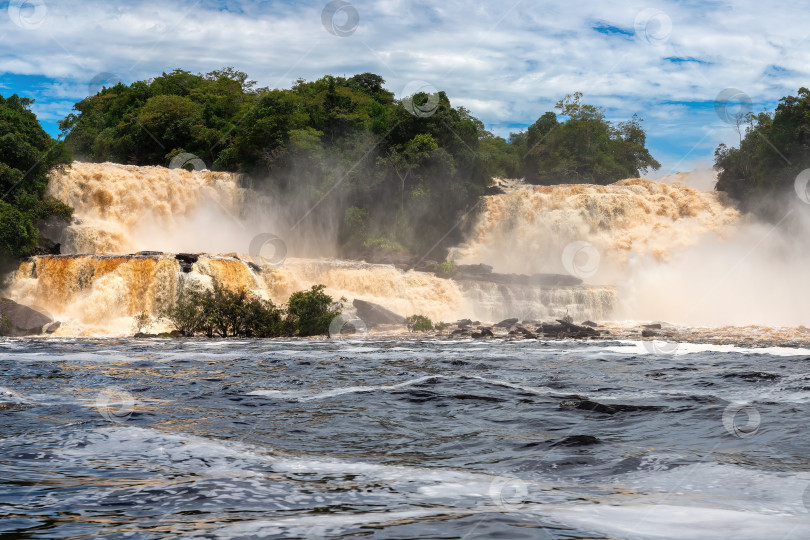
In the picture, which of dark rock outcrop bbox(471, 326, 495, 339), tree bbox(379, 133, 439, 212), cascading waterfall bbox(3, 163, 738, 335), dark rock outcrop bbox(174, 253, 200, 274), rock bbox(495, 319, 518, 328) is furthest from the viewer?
tree bbox(379, 133, 439, 212)

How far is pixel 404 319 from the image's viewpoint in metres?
28.1

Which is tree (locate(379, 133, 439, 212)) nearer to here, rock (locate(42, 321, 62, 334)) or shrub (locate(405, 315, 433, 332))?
shrub (locate(405, 315, 433, 332))

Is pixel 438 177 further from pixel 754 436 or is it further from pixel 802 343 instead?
pixel 754 436

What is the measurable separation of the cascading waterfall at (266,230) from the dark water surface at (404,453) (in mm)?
13785

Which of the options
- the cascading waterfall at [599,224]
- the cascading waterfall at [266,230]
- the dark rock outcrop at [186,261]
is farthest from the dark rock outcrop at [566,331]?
the cascading waterfall at [599,224]

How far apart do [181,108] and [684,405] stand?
44.4 meters

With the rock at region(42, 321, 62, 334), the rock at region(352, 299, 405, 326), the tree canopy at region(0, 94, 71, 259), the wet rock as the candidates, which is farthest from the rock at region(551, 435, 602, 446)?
the tree canopy at region(0, 94, 71, 259)

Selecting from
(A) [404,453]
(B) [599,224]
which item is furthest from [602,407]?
(B) [599,224]

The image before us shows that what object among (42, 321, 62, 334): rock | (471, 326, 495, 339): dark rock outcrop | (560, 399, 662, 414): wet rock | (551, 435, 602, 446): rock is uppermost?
(551, 435, 602, 446): rock

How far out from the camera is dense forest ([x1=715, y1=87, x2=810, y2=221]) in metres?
38.3

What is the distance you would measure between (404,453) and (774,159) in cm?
4001

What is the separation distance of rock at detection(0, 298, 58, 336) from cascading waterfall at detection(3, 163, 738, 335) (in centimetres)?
76

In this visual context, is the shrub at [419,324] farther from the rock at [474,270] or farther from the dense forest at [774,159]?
the dense forest at [774,159]

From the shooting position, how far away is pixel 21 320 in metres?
22.8
